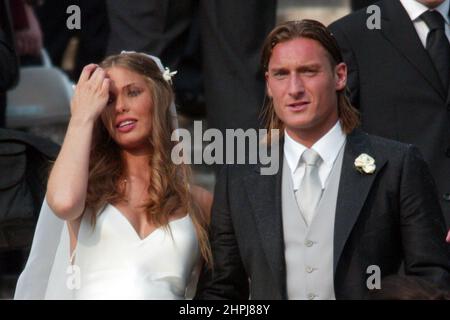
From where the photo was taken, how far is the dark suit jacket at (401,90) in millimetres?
6715

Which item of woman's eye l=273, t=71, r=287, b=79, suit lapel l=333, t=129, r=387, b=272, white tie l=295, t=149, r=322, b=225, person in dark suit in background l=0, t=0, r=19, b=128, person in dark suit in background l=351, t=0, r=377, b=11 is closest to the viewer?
suit lapel l=333, t=129, r=387, b=272

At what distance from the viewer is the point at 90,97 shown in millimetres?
6344

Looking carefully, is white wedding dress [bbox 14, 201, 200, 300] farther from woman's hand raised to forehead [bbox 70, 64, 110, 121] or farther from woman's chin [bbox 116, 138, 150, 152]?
woman's hand raised to forehead [bbox 70, 64, 110, 121]

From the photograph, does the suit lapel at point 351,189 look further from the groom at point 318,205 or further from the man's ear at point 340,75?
the man's ear at point 340,75

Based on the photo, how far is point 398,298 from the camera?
17.5 feet

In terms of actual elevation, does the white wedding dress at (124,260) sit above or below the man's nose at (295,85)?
below

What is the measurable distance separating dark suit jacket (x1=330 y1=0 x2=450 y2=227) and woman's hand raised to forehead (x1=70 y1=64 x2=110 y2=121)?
3.35ft

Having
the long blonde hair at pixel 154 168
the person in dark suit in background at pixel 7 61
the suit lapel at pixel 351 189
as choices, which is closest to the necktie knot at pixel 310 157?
the suit lapel at pixel 351 189

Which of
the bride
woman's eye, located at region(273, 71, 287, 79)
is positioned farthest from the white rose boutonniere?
the bride

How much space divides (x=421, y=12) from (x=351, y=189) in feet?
3.76

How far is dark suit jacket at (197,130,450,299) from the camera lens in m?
5.93

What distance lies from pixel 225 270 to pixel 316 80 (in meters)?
0.76

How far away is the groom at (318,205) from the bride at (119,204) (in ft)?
0.73

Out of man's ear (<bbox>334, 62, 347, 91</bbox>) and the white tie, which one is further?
man's ear (<bbox>334, 62, 347, 91</bbox>)
